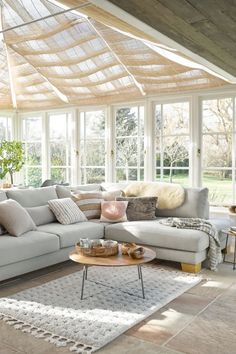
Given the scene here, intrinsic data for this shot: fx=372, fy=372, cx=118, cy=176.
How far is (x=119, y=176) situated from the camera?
250 inches

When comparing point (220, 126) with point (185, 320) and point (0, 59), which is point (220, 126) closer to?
point (185, 320)

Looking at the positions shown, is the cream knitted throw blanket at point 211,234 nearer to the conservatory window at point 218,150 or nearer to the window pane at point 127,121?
the conservatory window at point 218,150

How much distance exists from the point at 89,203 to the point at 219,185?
189 cm

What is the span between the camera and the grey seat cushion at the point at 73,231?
13.5 feet

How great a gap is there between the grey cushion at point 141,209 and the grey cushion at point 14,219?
142cm

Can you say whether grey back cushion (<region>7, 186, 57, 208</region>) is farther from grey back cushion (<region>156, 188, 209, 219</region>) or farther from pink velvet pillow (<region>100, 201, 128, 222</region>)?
grey back cushion (<region>156, 188, 209, 219</region>)

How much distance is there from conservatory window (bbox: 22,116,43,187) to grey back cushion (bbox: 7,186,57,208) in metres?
2.58

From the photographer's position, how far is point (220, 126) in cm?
529

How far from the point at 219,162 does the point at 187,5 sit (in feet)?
14.3

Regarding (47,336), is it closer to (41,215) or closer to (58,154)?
(41,215)

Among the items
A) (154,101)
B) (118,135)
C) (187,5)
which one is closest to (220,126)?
(154,101)

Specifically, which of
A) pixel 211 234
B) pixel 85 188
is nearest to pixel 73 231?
pixel 85 188

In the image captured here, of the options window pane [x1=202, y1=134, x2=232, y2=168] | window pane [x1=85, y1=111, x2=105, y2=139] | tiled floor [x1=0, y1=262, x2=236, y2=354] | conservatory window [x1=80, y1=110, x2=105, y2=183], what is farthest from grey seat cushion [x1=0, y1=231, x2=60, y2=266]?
window pane [x1=85, y1=111, x2=105, y2=139]

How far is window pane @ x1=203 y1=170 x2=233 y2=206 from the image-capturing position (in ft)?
17.3
